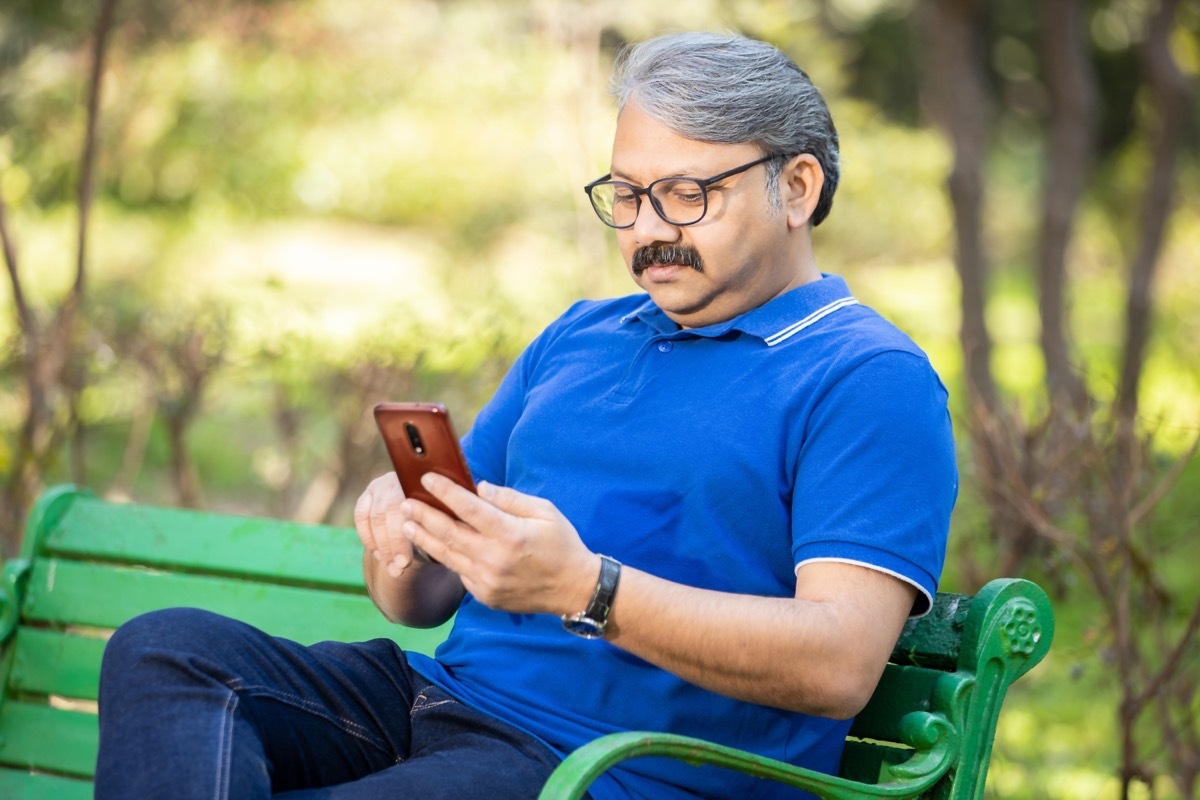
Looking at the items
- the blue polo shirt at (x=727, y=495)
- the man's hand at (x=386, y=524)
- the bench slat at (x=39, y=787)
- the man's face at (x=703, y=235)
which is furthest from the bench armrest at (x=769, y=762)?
the bench slat at (x=39, y=787)

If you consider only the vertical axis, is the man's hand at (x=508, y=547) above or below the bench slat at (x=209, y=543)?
above

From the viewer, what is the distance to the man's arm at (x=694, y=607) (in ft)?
6.13

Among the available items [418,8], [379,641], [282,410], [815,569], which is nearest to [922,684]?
[815,569]

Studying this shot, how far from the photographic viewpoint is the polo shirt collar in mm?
2289

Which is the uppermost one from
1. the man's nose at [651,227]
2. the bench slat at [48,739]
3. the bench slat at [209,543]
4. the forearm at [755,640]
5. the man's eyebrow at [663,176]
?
the man's eyebrow at [663,176]

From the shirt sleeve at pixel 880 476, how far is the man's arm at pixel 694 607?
0.04 metres

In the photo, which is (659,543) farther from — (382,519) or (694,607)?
(382,519)

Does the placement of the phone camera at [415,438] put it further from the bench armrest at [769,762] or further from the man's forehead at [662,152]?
the man's forehead at [662,152]

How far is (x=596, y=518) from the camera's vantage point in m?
2.23

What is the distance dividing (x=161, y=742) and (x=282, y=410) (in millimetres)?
3611

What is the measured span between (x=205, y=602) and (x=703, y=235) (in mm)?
1453

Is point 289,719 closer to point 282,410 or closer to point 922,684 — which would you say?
point 922,684

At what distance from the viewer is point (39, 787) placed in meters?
2.97

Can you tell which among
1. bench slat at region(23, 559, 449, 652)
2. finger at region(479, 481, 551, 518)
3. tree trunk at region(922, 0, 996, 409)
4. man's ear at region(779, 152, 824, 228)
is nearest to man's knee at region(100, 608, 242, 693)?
finger at region(479, 481, 551, 518)
